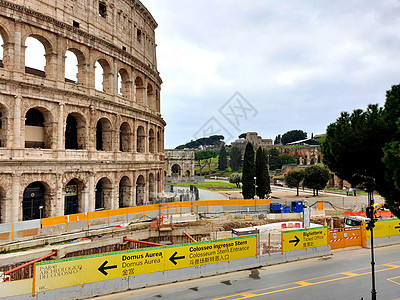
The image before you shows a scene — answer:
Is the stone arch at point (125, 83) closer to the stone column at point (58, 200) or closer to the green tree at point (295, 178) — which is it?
the stone column at point (58, 200)

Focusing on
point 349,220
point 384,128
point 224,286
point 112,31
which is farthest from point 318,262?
point 112,31

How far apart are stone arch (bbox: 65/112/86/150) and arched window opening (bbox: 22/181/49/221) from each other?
463cm

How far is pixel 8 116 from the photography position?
70.3 feet

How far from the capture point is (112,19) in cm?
2927

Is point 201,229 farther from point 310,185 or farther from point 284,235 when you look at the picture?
point 310,185

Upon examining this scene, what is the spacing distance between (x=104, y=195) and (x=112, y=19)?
16872mm

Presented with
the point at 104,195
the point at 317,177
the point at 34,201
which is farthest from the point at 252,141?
the point at 34,201

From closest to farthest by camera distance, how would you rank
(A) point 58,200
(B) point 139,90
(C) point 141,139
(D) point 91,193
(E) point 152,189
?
1. (A) point 58,200
2. (D) point 91,193
3. (C) point 141,139
4. (B) point 139,90
5. (E) point 152,189

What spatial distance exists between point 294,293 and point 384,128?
25.5ft

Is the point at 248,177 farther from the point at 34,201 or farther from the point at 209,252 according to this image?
the point at 209,252

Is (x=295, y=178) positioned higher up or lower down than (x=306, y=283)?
higher up

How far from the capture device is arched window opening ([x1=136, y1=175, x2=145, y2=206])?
110ft

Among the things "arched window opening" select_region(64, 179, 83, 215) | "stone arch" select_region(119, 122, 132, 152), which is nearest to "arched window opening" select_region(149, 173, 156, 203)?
"stone arch" select_region(119, 122, 132, 152)

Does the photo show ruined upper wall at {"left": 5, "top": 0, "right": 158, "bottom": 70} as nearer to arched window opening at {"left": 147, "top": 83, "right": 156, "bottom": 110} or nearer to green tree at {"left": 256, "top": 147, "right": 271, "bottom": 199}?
arched window opening at {"left": 147, "top": 83, "right": 156, "bottom": 110}
